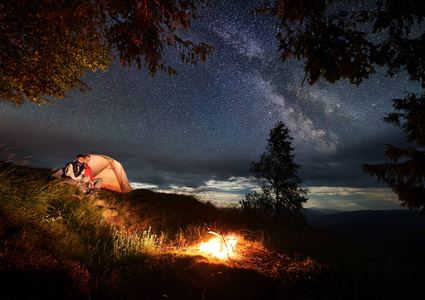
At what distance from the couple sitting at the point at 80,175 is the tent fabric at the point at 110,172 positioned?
2912mm

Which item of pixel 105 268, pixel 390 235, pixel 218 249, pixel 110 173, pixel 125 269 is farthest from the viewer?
pixel 390 235

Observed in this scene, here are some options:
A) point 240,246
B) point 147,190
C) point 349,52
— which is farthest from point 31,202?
point 147,190

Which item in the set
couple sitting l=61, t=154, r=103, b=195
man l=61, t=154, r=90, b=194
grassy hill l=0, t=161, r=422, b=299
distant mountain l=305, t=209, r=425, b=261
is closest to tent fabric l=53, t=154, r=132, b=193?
couple sitting l=61, t=154, r=103, b=195

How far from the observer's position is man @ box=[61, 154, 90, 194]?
32.7ft

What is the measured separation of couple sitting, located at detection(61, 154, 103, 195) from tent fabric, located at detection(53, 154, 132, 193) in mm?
2912

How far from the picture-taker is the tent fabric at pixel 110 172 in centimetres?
1371

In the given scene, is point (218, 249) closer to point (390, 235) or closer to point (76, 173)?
point (76, 173)

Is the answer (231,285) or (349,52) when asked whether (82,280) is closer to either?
(231,285)

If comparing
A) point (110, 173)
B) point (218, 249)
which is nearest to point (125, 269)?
point (218, 249)

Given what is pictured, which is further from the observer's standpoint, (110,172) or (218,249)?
(110,172)

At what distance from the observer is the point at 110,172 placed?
14.2m

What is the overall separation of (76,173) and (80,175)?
0.68 feet

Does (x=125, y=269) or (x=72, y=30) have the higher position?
(x=72, y=30)

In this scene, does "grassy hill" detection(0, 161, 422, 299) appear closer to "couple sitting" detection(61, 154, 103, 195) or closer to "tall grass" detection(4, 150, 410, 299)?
"tall grass" detection(4, 150, 410, 299)
